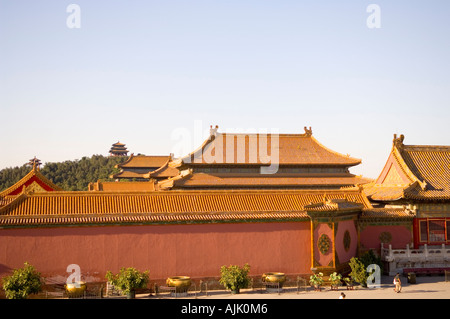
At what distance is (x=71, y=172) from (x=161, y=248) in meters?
104

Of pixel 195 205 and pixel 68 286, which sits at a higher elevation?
pixel 195 205

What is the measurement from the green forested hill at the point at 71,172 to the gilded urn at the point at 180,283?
87.2 metres

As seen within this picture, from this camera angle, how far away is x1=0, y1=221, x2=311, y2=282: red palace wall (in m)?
25.1

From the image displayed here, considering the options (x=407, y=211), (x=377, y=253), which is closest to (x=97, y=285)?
(x=377, y=253)

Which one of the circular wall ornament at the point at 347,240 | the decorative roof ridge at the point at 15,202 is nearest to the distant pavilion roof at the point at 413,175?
the circular wall ornament at the point at 347,240

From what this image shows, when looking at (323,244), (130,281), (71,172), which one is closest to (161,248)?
(130,281)

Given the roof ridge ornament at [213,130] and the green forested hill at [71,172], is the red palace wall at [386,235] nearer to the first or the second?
the roof ridge ornament at [213,130]

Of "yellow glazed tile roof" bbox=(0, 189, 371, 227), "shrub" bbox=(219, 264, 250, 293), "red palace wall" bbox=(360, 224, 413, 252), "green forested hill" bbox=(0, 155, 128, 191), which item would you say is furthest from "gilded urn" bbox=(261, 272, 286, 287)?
"green forested hill" bbox=(0, 155, 128, 191)

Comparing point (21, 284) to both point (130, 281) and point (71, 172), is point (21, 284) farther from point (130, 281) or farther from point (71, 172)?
point (71, 172)

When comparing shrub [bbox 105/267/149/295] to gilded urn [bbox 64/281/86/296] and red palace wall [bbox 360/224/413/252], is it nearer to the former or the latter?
gilded urn [bbox 64/281/86/296]

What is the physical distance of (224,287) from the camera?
86.8 feet

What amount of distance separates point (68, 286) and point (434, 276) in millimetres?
20319

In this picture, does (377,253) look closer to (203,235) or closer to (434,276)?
(434,276)

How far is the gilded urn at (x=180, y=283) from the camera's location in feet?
82.1
